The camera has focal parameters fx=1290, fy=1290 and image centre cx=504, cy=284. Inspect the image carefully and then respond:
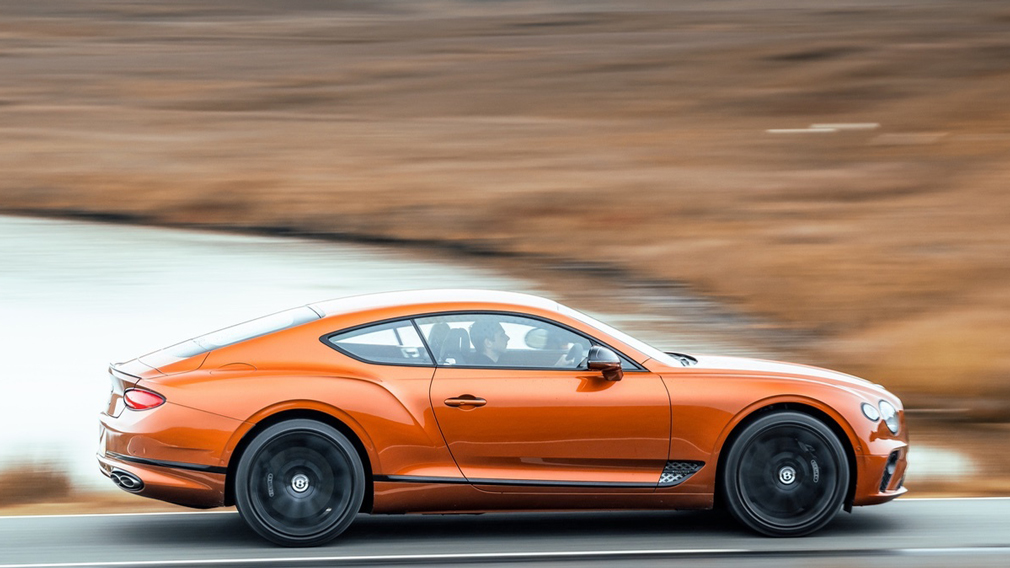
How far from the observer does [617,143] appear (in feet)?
88.2

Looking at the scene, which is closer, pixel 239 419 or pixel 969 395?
pixel 239 419

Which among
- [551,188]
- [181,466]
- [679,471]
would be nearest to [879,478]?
[679,471]

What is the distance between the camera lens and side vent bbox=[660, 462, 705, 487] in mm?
6316

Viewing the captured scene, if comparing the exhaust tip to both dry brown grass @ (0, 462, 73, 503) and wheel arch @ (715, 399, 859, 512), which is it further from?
wheel arch @ (715, 399, 859, 512)

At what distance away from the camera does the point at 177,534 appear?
6707 mm

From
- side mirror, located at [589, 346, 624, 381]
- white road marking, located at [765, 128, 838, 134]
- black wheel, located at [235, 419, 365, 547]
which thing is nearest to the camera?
black wheel, located at [235, 419, 365, 547]

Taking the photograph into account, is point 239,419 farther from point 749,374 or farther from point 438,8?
point 438,8

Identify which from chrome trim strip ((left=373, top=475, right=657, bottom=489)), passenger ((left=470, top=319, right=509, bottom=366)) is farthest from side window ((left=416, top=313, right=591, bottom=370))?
chrome trim strip ((left=373, top=475, right=657, bottom=489))

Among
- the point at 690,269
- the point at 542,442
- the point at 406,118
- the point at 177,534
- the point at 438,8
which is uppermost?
the point at 438,8

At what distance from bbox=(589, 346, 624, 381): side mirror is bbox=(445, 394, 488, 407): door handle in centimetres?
56

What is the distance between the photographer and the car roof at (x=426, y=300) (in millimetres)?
6539

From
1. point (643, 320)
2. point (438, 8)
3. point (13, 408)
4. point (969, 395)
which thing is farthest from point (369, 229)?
point (438, 8)

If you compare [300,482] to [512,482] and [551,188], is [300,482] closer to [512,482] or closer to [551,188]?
[512,482]

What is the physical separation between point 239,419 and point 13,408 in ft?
19.7
